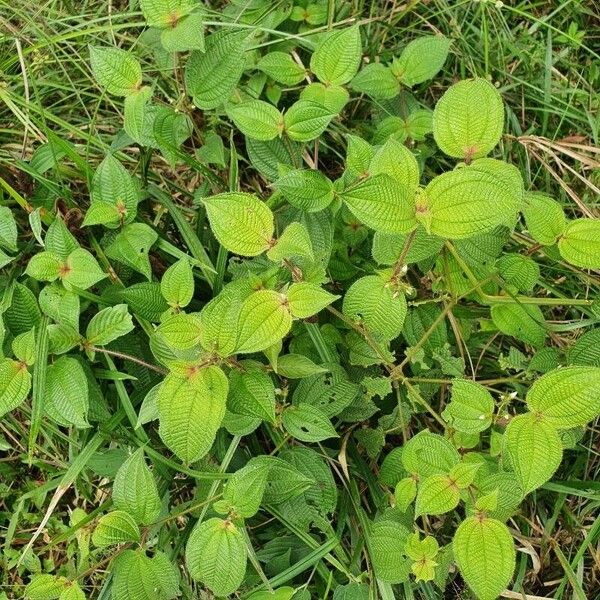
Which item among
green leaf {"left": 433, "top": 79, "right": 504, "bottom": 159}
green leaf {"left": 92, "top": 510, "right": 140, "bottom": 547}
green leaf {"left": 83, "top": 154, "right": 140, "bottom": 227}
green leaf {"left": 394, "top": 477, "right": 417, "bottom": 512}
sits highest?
green leaf {"left": 433, "top": 79, "right": 504, "bottom": 159}

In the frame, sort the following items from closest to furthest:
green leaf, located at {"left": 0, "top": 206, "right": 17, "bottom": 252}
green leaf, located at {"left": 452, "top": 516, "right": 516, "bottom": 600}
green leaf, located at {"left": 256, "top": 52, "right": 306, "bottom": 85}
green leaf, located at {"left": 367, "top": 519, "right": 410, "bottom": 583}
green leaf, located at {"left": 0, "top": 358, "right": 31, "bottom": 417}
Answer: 1. green leaf, located at {"left": 452, "top": 516, "right": 516, "bottom": 600}
2. green leaf, located at {"left": 0, "top": 358, "right": 31, "bottom": 417}
3. green leaf, located at {"left": 367, "top": 519, "right": 410, "bottom": 583}
4. green leaf, located at {"left": 0, "top": 206, "right": 17, "bottom": 252}
5. green leaf, located at {"left": 256, "top": 52, "right": 306, "bottom": 85}

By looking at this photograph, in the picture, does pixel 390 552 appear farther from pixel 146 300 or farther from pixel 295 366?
pixel 146 300

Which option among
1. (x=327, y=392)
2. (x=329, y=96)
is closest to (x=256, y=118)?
(x=329, y=96)

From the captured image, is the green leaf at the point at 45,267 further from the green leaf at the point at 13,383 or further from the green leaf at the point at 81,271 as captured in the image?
the green leaf at the point at 13,383

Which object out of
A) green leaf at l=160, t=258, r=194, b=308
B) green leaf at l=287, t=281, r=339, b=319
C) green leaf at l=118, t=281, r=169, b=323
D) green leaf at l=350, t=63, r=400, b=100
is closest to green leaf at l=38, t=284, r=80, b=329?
green leaf at l=118, t=281, r=169, b=323

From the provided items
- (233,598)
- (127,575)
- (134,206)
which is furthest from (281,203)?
(233,598)

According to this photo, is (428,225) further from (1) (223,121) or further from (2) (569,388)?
(1) (223,121)

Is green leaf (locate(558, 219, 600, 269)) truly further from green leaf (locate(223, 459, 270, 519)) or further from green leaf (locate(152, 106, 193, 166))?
green leaf (locate(152, 106, 193, 166))
